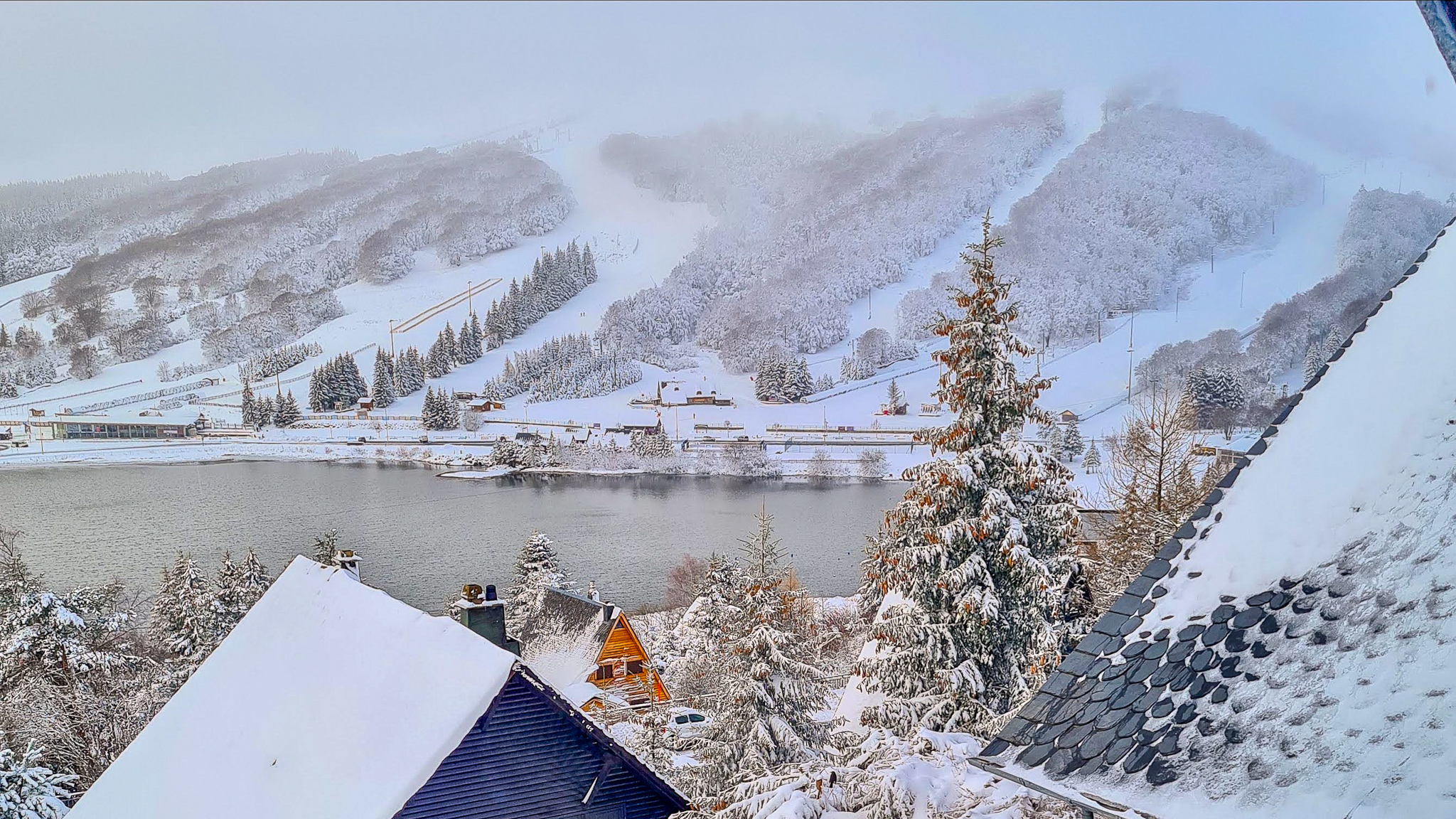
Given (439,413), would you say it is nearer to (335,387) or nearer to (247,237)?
(335,387)

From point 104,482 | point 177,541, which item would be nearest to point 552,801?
point 177,541

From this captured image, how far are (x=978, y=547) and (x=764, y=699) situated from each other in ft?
9.35

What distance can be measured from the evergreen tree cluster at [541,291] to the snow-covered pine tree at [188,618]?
52440 millimetres

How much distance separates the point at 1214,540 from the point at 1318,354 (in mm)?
68296

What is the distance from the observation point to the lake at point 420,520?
32.5 metres

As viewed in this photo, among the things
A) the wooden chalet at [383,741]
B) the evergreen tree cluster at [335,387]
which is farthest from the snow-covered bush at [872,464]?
the wooden chalet at [383,741]

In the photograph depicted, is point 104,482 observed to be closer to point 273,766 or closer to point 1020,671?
point 273,766

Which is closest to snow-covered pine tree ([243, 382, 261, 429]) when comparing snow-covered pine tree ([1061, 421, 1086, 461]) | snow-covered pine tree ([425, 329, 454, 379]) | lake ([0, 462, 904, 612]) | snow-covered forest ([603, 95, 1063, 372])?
lake ([0, 462, 904, 612])

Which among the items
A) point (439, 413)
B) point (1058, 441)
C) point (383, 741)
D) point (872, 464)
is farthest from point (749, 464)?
point (383, 741)

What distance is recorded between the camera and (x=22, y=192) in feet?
217

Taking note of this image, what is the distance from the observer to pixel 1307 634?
2258 mm

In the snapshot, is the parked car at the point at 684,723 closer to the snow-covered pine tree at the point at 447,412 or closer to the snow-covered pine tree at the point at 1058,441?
the snow-covered pine tree at the point at 1058,441

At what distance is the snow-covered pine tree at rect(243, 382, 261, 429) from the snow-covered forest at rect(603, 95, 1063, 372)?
28.7 meters

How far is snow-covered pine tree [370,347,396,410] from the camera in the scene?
57656 millimetres
